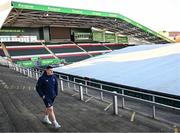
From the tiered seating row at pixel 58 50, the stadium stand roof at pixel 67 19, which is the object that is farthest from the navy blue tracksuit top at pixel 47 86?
the tiered seating row at pixel 58 50

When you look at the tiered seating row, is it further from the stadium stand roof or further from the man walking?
the man walking

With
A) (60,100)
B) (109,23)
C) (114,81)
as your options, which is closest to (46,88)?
(60,100)

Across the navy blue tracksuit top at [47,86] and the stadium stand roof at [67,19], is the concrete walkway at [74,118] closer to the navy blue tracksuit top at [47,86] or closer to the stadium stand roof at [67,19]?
the navy blue tracksuit top at [47,86]

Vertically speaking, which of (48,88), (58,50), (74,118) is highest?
(48,88)

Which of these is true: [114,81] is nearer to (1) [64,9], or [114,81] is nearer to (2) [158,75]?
(2) [158,75]

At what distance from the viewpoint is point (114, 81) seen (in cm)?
2070

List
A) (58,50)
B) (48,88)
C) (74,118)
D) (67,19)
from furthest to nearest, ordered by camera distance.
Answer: (58,50) < (67,19) < (74,118) < (48,88)

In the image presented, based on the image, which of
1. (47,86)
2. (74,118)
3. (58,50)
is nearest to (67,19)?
(58,50)

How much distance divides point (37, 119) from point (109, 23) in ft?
206

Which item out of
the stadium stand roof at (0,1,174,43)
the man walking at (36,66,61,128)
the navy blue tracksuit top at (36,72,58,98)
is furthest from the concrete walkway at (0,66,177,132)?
the stadium stand roof at (0,1,174,43)

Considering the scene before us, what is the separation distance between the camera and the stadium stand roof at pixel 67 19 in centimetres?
4916

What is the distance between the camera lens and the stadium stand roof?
161 ft

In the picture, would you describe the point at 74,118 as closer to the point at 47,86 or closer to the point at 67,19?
the point at 47,86

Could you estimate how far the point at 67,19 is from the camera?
62656mm
